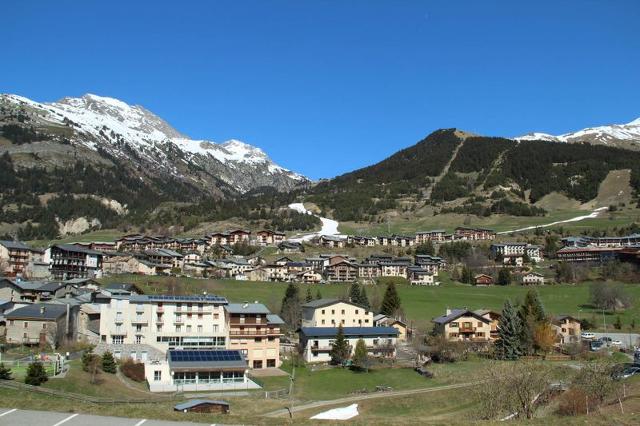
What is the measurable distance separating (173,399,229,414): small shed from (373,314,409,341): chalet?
129 feet

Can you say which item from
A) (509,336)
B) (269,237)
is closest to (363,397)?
(509,336)

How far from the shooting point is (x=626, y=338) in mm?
65125

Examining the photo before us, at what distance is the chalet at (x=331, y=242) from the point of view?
156m

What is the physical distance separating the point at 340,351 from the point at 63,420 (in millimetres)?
39024

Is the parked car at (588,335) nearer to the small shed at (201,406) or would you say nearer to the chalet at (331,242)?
the small shed at (201,406)

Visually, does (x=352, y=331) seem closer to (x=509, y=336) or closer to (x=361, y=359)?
(x=361, y=359)

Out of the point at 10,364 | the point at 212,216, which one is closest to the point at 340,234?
the point at 212,216

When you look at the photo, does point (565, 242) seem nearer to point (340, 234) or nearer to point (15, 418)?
point (340, 234)

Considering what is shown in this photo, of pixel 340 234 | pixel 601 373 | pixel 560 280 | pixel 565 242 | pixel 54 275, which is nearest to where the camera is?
pixel 601 373

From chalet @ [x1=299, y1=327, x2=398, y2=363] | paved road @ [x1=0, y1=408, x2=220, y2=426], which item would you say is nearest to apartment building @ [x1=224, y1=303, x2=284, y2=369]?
chalet @ [x1=299, y1=327, x2=398, y2=363]

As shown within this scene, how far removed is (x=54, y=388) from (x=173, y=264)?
82.5 meters

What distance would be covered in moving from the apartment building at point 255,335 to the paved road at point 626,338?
124 feet

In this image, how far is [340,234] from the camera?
576ft

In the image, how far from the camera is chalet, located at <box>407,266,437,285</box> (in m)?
111
